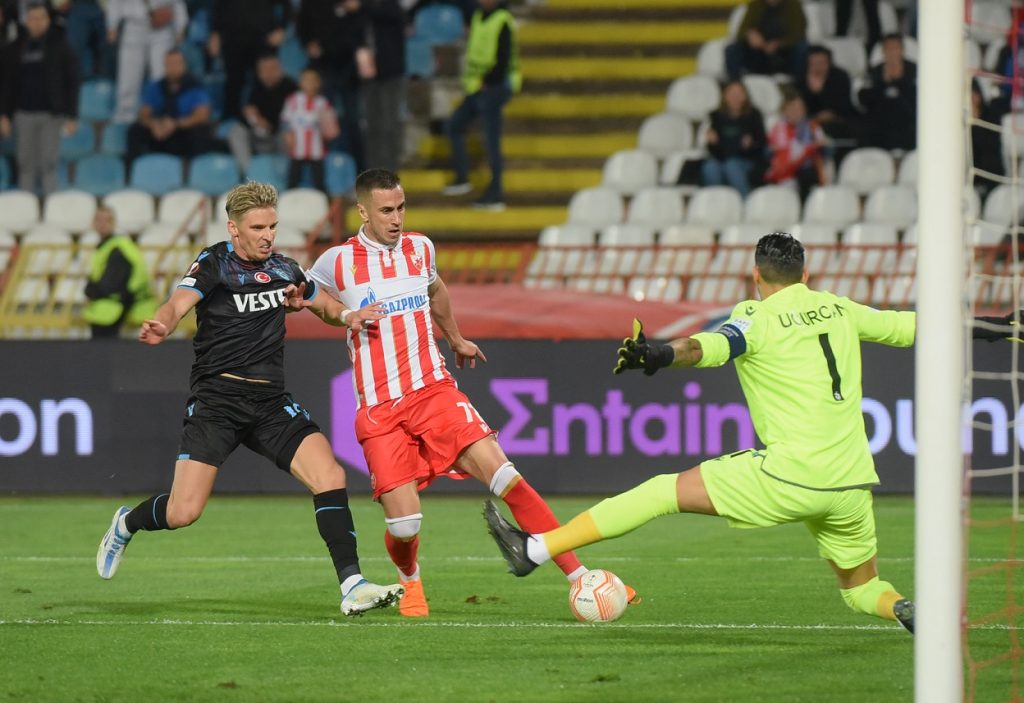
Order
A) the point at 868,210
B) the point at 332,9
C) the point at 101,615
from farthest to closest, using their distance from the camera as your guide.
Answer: the point at 332,9 < the point at 868,210 < the point at 101,615

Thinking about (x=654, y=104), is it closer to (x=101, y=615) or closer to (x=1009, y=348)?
(x=1009, y=348)

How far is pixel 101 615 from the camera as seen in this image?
823 cm

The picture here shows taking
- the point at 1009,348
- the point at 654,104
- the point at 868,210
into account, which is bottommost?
the point at 1009,348

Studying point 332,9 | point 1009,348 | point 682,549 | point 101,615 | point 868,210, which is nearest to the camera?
point 101,615

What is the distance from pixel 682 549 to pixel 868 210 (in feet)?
23.1

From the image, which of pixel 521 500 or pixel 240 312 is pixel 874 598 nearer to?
pixel 521 500

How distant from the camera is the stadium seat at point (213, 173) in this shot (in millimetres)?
19406

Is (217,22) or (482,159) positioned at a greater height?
(217,22)

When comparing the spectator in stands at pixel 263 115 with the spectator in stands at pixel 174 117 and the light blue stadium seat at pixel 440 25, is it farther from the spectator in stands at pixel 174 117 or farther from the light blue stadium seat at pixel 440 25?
the light blue stadium seat at pixel 440 25

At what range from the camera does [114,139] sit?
2058 centimetres

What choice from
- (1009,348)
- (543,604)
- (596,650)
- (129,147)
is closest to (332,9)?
(129,147)

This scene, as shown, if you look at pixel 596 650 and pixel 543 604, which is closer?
pixel 596 650

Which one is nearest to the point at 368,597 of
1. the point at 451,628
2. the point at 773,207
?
the point at 451,628

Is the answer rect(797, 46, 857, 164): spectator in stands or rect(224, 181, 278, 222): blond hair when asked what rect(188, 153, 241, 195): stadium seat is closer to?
rect(797, 46, 857, 164): spectator in stands
